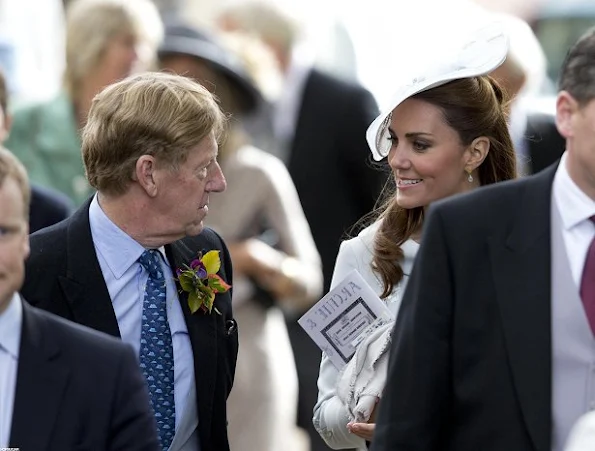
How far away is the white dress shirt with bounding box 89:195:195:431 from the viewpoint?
5.45 meters

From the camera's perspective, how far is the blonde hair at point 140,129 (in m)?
5.49

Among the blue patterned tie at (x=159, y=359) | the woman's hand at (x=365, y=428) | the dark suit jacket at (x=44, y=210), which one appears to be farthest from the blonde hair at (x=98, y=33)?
the woman's hand at (x=365, y=428)

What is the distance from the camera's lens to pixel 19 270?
4262 millimetres

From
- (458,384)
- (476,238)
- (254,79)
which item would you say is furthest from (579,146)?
(254,79)

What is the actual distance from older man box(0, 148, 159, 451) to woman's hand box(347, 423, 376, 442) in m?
1.09

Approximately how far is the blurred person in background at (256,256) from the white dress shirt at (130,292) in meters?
2.17

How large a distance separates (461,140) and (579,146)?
124 centimetres

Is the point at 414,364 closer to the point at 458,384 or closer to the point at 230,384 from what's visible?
the point at 458,384

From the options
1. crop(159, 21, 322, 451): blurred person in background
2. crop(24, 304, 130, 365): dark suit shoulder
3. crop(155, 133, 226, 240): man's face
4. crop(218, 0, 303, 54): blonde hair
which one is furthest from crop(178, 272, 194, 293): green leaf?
crop(218, 0, 303, 54): blonde hair

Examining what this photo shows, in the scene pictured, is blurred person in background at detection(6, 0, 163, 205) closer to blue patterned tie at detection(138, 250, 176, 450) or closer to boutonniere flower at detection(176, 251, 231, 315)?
boutonniere flower at detection(176, 251, 231, 315)

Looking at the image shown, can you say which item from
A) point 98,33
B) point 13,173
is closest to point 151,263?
point 13,173

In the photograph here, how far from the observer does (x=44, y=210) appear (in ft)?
23.2

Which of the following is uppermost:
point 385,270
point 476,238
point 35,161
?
point 476,238

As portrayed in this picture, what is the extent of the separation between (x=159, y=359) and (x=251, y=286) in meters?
2.38
